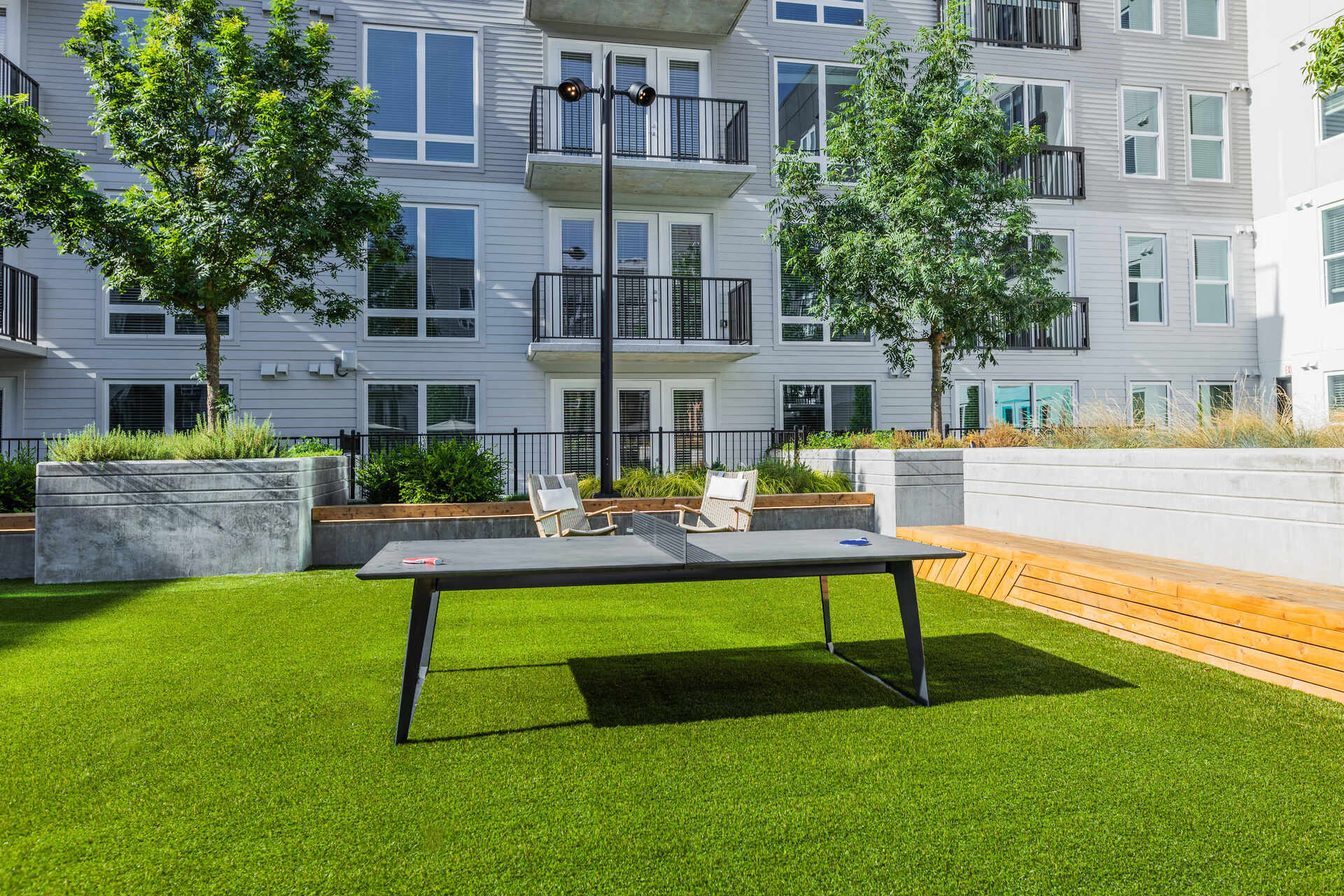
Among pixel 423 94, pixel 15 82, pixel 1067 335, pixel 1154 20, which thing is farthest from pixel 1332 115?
pixel 15 82

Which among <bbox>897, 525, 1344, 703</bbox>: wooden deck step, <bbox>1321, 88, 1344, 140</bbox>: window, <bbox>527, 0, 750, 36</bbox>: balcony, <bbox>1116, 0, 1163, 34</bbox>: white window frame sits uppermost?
<bbox>1116, 0, 1163, 34</bbox>: white window frame

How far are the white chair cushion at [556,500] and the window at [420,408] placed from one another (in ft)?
16.7

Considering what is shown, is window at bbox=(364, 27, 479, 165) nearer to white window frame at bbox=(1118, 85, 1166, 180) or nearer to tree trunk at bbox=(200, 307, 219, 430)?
tree trunk at bbox=(200, 307, 219, 430)

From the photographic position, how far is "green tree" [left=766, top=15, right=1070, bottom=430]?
9430 mm

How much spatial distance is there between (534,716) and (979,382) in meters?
12.7

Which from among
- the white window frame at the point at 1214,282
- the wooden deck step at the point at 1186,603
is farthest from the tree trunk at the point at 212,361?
the white window frame at the point at 1214,282

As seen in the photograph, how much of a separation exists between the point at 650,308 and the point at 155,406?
7458 millimetres

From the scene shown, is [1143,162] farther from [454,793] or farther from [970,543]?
[454,793]

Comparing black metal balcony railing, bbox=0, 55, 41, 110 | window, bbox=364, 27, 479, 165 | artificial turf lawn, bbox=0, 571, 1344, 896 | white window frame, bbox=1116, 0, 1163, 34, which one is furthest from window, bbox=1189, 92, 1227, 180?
black metal balcony railing, bbox=0, 55, 41, 110

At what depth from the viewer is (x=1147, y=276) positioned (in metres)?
15.2

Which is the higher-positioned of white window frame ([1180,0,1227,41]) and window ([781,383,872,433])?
white window frame ([1180,0,1227,41])

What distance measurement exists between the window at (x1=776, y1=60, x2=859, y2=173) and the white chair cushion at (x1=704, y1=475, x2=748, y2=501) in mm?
8057

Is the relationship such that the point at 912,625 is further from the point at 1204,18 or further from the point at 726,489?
the point at 1204,18

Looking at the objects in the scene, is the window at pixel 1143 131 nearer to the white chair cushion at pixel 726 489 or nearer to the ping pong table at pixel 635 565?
the white chair cushion at pixel 726 489
